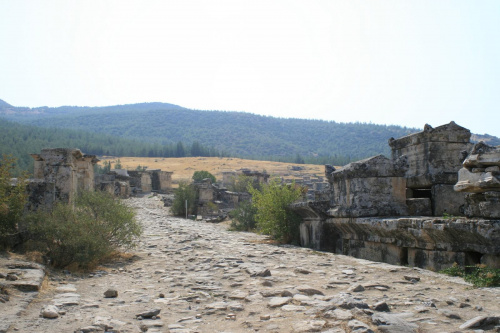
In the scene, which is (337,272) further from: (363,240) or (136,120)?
(136,120)

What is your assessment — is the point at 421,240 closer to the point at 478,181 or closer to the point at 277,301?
the point at 478,181

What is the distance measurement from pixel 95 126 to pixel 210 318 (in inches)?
7330

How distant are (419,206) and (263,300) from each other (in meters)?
3.76

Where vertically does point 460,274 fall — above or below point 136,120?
below

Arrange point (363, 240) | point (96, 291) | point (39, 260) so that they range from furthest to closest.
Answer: point (363, 240)
point (39, 260)
point (96, 291)

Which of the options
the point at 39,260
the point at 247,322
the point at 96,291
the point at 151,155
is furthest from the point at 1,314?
the point at 151,155

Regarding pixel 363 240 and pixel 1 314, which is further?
pixel 363 240

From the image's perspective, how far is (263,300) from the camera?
4.98 m

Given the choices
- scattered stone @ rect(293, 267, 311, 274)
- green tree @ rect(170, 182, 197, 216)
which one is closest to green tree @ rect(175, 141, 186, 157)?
green tree @ rect(170, 182, 197, 216)

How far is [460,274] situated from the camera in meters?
5.34

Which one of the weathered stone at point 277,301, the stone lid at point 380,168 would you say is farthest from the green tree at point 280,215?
the weathered stone at point 277,301

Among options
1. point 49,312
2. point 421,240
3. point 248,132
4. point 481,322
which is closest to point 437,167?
point 421,240

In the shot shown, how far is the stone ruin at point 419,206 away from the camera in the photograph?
521 centimetres

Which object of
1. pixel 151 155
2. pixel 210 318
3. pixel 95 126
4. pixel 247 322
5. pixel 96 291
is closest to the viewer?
pixel 247 322
